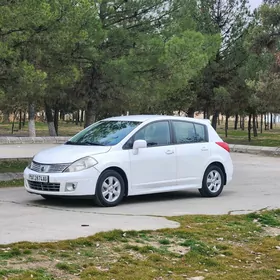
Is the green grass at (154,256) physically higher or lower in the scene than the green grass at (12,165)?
lower

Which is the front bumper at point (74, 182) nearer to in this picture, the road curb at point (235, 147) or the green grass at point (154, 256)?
the green grass at point (154, 256)

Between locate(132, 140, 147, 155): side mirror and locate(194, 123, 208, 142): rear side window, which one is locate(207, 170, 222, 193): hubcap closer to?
locate(194, 123, 208, 142): rear side window

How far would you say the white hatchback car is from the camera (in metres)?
9.70

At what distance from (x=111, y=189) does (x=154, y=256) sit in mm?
3917

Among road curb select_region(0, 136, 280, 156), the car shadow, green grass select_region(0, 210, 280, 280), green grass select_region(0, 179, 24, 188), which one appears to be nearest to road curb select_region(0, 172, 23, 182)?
A: green grass select_region(0, 179, 24, 188)

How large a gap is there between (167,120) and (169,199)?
1.59 m

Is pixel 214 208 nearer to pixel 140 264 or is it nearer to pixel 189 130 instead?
pixel 189 130

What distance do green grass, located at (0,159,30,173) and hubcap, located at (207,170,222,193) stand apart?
6.01 metres

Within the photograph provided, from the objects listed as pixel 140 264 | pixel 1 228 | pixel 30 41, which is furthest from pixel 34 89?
pixel 140 264

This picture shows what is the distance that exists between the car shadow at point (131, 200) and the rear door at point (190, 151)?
18.8 inches

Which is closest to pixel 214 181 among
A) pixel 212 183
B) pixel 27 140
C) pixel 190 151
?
pixel 212 183

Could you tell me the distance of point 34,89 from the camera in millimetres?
13859

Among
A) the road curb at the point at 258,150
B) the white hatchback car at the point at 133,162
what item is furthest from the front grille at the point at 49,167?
the road curb at the point at 258,150

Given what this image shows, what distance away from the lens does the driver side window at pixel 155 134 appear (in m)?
10.7
